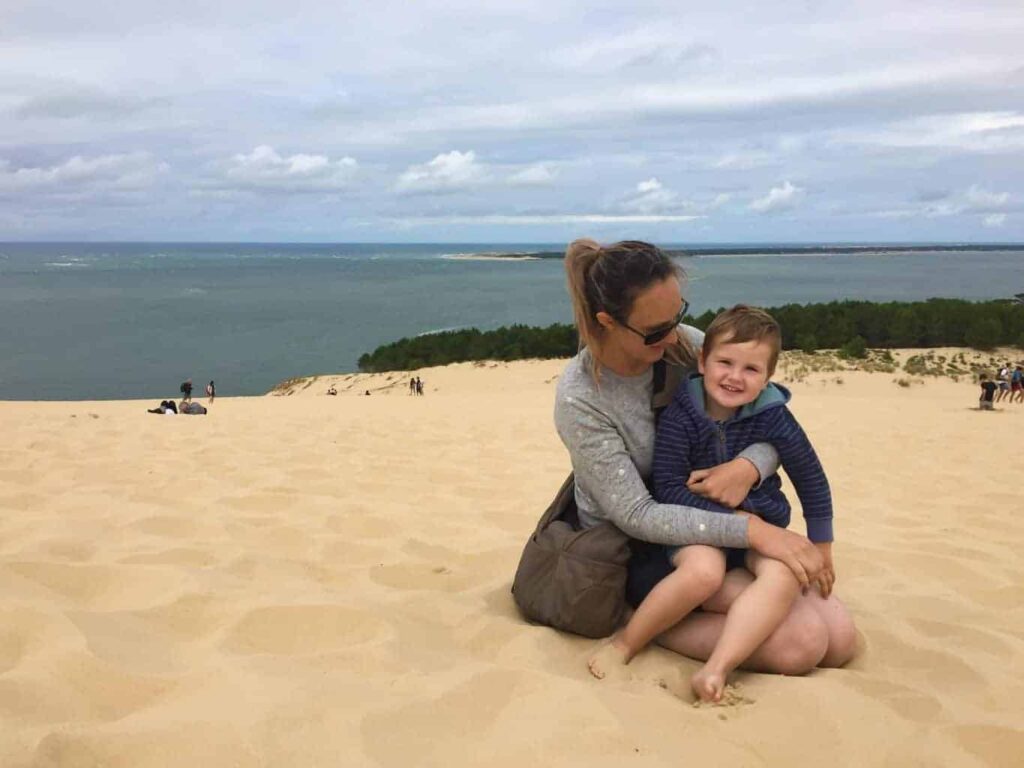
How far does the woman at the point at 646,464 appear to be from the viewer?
2.56 metres

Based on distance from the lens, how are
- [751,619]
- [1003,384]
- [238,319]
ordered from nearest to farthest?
[751,619], [1003,384], [238,319]

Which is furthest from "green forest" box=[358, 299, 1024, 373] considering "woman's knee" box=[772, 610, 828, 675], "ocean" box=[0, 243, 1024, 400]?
"woman's knee" box=[772, 610, 828, 675]

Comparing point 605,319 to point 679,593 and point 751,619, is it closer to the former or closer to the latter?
point 679,593

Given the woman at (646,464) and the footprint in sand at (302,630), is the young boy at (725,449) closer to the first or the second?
the woman at (646,464)

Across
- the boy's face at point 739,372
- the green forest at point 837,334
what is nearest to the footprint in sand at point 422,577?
the boy's face at point 739,372

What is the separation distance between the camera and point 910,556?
407 cm

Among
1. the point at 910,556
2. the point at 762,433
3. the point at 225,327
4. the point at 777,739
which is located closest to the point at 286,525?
the point at 762,433

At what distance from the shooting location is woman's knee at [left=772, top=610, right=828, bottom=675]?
2500 mm

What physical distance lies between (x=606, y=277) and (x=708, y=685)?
125cm

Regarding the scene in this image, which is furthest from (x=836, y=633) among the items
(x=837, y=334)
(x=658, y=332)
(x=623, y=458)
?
(x=837, y=334)

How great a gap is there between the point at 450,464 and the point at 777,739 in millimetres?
4563

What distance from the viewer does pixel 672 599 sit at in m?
2.56

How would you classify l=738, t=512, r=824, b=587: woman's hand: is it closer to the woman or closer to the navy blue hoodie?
the woman

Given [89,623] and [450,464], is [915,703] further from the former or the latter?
[450,464]
